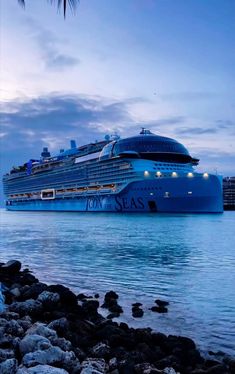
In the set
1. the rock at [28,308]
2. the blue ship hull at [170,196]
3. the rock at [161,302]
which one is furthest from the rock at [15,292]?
the blue ship hull at [170,196]

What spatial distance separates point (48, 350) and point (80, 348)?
1.05 m

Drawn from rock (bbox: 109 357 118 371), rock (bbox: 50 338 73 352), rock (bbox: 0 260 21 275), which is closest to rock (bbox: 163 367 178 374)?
rock (bbox: 109 357 118 371)

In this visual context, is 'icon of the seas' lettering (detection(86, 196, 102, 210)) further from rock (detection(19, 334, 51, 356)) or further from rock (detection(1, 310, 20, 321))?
rock (detection(19, 334, 51, 356))

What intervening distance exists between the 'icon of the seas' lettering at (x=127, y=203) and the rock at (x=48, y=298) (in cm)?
6365

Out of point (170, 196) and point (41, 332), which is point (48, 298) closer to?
point (41, 332)

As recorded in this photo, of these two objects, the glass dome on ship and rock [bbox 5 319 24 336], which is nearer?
rock [bbox 5 319 24 336]

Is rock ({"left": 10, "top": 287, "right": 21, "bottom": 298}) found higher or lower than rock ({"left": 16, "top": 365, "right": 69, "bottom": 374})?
lower

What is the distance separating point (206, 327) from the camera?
872 cm

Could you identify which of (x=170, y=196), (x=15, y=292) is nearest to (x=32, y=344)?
(x=15, y=292)

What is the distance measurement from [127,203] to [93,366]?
234ft

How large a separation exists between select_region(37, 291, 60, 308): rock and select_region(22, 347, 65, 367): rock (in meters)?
3.46

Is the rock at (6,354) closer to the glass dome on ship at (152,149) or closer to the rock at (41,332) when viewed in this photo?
the rock at (41,332)

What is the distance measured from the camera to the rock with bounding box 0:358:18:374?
5.03m

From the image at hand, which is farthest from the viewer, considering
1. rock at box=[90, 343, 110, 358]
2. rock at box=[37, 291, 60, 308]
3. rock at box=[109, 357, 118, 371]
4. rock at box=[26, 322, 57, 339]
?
rock at box=[37, 291, 60, 308]
